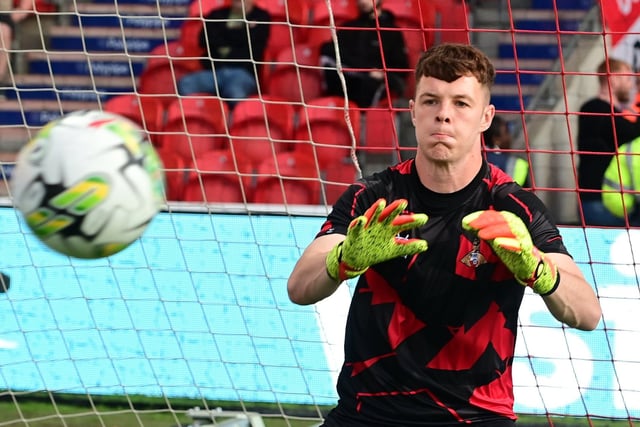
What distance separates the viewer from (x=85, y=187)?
3.69 metres

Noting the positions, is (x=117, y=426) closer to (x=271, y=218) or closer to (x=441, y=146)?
(x=271, y=218)

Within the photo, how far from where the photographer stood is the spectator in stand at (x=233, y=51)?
8148 mm

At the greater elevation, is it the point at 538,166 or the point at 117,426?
the point at 538,166

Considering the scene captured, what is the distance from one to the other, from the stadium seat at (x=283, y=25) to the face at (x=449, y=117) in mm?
4644

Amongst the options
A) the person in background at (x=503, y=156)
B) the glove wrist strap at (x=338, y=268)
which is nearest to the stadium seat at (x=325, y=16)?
the person in background at (x=503, y=156)

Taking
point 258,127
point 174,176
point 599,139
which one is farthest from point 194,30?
point 599,139

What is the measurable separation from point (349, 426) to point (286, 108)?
4.41m

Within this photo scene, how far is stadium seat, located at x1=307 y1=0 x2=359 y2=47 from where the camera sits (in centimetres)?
855

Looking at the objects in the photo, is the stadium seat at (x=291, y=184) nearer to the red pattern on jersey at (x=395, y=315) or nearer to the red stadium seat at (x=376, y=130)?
the red stadium seat at (x=376, y=130)

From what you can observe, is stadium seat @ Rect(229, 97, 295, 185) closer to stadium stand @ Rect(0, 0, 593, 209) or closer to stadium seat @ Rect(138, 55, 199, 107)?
stadium stand @ Rect(0, 0, 593, 209)

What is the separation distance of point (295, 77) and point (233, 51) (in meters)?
0.52

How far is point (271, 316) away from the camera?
6496 mm

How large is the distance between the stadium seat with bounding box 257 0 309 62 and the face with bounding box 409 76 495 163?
15.2 feet

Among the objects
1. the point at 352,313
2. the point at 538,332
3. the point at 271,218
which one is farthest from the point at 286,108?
the point at 352,313
